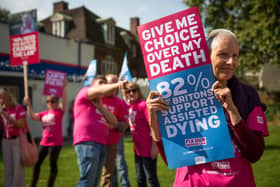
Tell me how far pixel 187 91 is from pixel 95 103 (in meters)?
2.33

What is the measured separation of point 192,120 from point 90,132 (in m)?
2.37

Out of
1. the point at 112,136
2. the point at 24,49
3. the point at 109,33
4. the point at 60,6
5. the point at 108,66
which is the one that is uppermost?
the point at 60,6

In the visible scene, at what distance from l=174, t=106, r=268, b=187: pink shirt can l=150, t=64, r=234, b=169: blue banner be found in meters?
0.11

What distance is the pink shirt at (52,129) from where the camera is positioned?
5.83 meters

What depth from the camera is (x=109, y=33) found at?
27.1m

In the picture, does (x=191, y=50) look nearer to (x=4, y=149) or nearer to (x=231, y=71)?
(x=231, y=71)

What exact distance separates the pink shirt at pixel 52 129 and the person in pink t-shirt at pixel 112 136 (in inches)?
39.6

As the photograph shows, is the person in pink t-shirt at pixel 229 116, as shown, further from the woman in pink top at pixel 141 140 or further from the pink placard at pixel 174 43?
the woman in pink top at pixel 141 140

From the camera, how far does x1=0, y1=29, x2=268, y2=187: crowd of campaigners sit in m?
1.82

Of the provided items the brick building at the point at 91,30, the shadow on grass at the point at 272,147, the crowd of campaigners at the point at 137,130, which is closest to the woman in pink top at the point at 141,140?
the crowd of campaigners at the point at 137,130

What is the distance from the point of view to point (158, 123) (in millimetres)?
1917

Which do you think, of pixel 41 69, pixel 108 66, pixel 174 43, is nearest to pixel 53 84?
pixel 174 43

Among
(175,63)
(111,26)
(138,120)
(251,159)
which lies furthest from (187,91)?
(111,26)

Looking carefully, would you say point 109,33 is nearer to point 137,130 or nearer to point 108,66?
point 108,66
